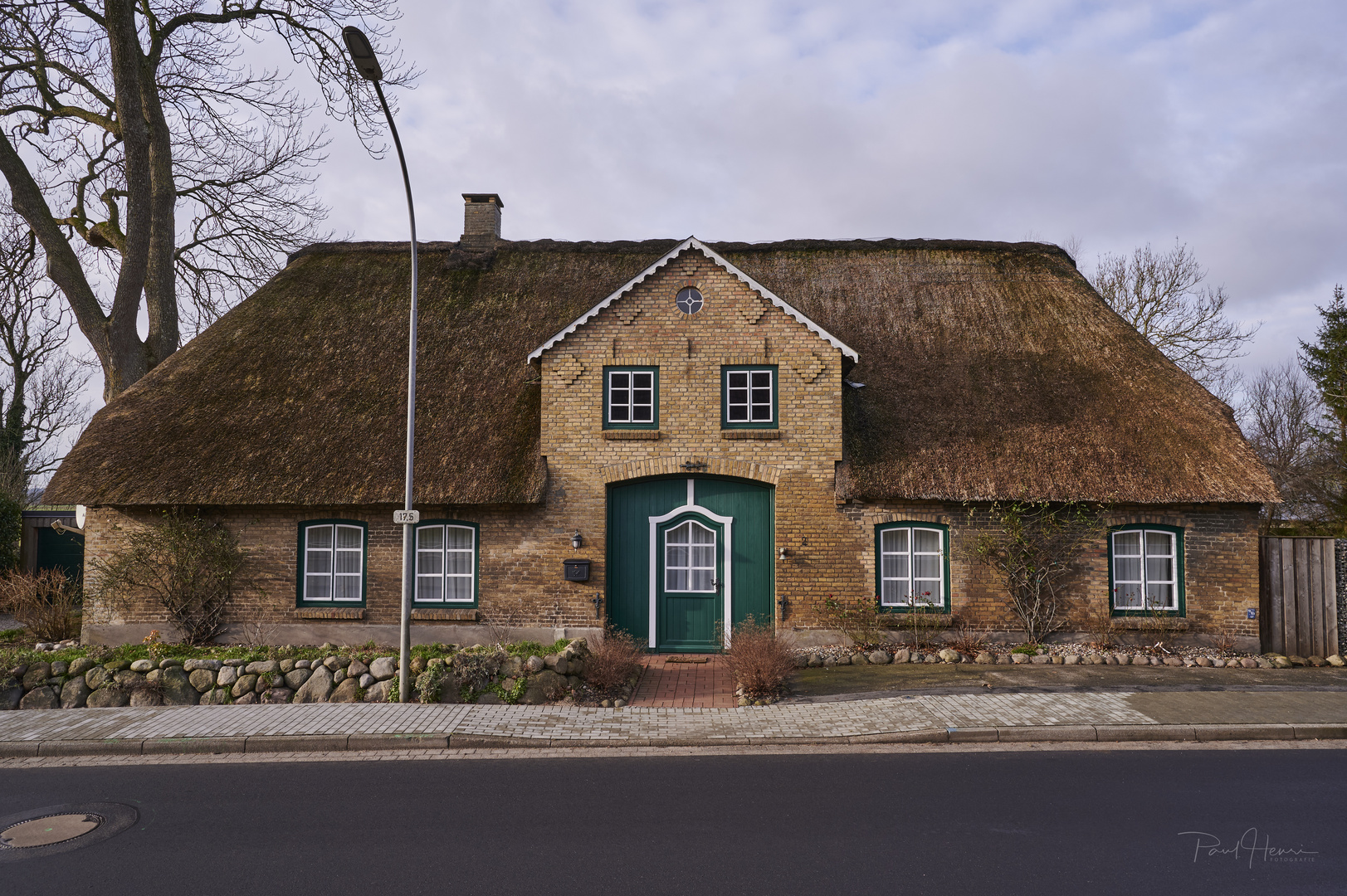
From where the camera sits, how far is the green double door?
13.4 metres

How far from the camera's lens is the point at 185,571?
44.5 ft

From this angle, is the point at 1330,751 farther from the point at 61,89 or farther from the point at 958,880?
the point at 61,89

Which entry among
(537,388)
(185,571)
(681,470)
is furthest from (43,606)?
(681,470)

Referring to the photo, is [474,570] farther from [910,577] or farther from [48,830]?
[48,830]

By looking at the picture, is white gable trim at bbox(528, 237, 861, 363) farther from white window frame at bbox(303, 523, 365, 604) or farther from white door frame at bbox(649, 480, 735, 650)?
white window frame at bbox(303, 523, 365, 604)

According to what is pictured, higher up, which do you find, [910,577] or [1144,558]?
[1144,558]

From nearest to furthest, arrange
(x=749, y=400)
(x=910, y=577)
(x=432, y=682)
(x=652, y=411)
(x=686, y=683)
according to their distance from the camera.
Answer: (x=432, y=682) → (x=686, y=683) → (x=910, y=577) → (x=749, y=400) → (x=652, y=411)

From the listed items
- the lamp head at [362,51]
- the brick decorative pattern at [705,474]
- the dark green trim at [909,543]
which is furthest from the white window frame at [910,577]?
the lamp head at [362,51]

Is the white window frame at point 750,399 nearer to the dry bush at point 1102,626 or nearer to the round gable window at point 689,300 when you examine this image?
the round gable window at point 689,300

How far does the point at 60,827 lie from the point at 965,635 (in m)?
11.4

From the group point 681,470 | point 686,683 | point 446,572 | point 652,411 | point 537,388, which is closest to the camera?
point 686,683

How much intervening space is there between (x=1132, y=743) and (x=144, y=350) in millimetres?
19064

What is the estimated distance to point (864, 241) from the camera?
59.1 feet

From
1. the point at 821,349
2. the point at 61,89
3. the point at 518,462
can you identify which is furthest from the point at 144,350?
the point at 821,349
